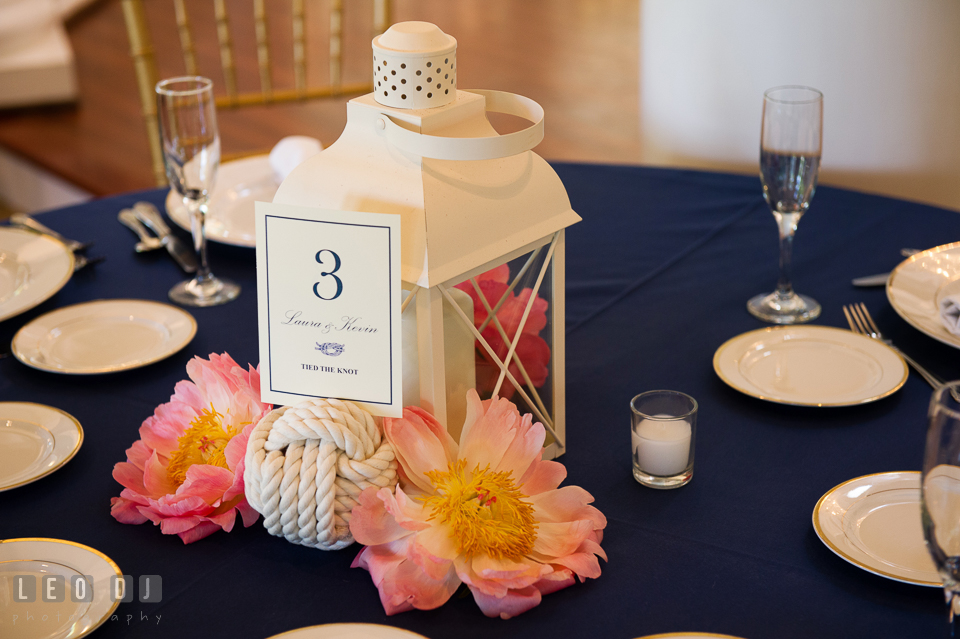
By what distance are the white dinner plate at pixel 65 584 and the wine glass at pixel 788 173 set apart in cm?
80

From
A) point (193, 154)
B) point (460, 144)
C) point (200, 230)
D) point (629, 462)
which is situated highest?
Result: point (460, 144)

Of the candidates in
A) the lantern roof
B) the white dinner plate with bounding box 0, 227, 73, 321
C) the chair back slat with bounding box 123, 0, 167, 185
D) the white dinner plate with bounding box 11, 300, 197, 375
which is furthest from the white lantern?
the chair back slat with bounding box 123, 0, 167, 185

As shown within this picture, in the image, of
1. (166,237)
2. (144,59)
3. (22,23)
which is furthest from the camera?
(22,23)

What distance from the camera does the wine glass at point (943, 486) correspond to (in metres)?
0.50

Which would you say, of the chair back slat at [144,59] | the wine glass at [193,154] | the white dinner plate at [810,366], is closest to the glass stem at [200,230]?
the wine glass at [193,154]

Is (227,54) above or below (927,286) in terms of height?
above

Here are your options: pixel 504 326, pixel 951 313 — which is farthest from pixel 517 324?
pixel 951 313

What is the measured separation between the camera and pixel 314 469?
0.66 m

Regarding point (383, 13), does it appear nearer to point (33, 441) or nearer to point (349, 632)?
point (33, 441)

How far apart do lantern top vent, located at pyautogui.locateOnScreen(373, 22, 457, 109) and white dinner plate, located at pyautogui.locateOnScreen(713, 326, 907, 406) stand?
44 centimetres

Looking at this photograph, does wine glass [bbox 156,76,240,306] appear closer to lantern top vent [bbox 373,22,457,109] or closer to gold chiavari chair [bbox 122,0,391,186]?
lantern top vent [bbox 373,22,457,109]

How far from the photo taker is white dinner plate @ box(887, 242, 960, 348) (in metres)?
0.99

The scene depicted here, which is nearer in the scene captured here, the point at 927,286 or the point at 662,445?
the point at 662,445

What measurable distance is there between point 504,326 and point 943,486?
386 mm
